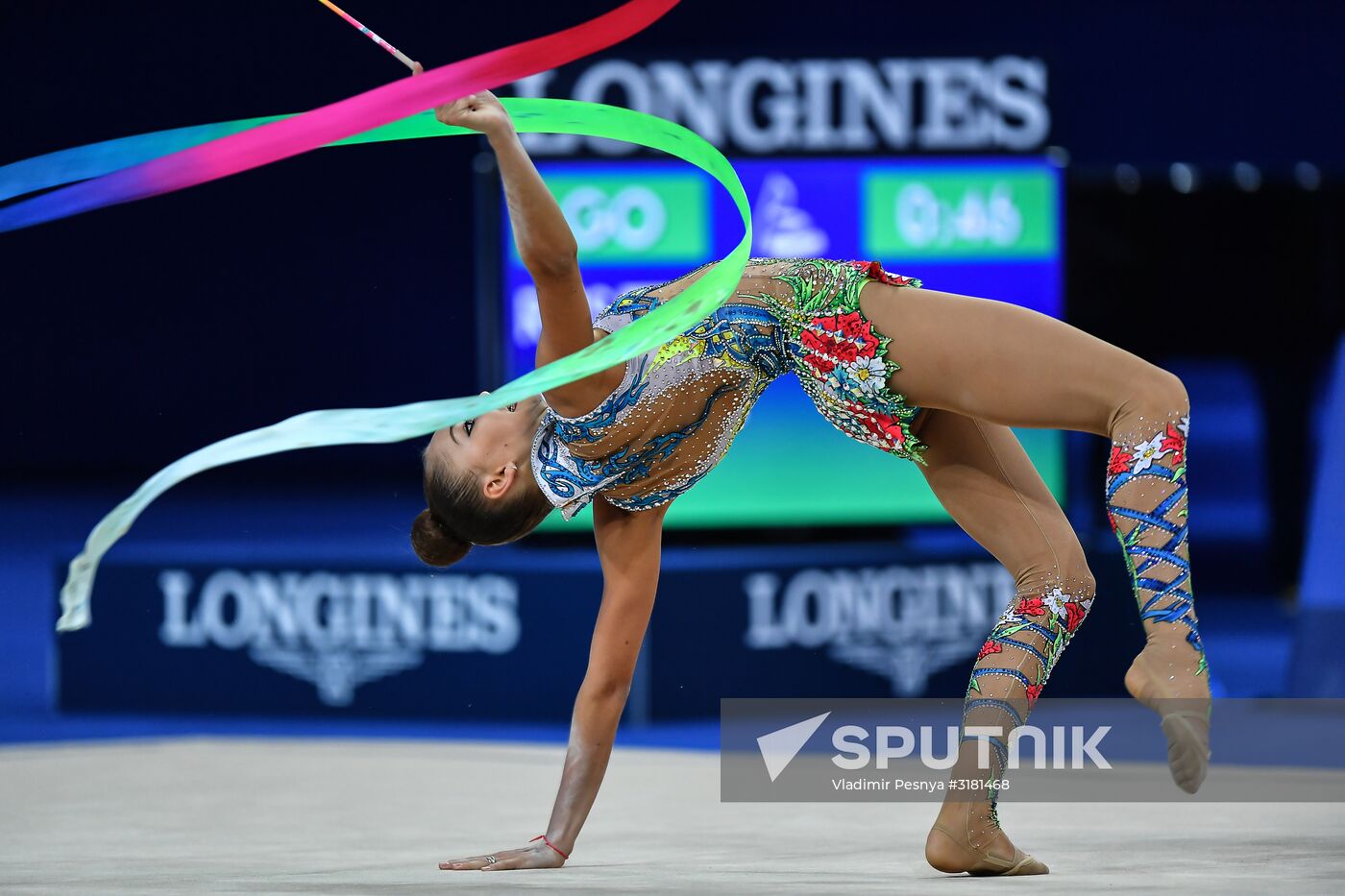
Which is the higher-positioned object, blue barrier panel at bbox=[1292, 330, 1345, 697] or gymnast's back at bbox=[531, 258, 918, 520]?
gymnast's back at bbox=[531, 258, 918, 520]

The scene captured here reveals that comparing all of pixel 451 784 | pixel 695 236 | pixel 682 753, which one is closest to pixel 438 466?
pixel 451 784

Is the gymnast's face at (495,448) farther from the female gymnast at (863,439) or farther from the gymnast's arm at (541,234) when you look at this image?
the gymnast's arm at (541,234)

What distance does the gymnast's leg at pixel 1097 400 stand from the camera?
240 cm

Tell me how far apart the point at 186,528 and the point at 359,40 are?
119 inches

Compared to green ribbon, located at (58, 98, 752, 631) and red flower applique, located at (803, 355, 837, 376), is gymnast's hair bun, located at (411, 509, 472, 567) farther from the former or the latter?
red flower applique, located at (803, 355, 837, 376)

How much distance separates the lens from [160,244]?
A: 33.6ft

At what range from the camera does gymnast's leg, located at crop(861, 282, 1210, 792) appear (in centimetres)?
240

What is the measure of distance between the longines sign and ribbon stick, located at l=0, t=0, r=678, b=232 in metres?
2.36

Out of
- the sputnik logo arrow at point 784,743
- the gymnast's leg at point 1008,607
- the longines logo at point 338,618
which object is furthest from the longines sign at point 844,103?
the gymnast's leg at point 1008,607

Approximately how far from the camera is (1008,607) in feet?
9.04

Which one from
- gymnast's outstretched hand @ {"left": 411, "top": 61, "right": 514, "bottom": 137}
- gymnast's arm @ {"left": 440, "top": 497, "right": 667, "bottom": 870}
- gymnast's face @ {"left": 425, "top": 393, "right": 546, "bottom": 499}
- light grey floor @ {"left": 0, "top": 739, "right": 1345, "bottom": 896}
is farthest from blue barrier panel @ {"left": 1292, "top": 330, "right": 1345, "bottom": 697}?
gymnast's outstretched hand @ {"left": 411, "top": 61, "right": 514, "bottom": 137}

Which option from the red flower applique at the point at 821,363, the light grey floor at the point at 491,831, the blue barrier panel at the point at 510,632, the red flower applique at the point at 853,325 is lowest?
the light grey floor at the point at 491,831

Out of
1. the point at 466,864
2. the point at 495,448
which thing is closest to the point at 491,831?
the point at 466,864

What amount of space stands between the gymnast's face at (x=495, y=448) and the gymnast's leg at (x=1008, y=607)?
0.63 m
